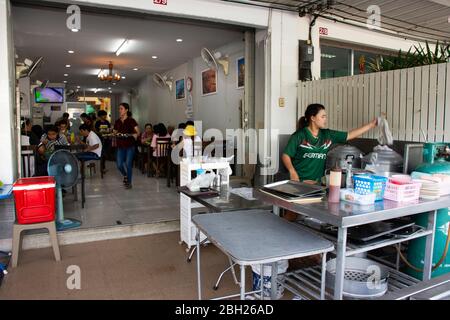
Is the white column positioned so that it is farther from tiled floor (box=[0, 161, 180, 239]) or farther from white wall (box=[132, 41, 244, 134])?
white wall (box=[132, 41, 244, 134])

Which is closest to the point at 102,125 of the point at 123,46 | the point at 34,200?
the point at 123,46

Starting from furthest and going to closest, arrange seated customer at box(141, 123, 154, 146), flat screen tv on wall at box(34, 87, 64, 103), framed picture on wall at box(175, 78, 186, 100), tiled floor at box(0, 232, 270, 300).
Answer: flat screen tv on wall at box(34, 87, 64, 103) → framed picture on wall at box(175, 78, 186, 100) → seated customer at box(141, 123, 154, 146) → tiled floor at box(0, 232, 270, 300)

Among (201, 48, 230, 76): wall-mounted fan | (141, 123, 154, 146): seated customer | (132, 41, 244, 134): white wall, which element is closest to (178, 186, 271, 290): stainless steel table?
(132, 41, 244, 134): white wall

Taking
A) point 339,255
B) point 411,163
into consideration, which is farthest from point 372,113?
point 339,255

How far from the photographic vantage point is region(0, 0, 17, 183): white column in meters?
3.84

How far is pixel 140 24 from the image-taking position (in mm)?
6559

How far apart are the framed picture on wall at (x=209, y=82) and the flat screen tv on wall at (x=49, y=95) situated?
27.7ft

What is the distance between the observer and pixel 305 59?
5.39 metres

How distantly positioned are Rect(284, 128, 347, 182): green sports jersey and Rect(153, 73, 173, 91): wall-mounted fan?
367 inches

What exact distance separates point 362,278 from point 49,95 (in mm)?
15446

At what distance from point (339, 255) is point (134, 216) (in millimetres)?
3386

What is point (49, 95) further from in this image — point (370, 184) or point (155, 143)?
point (370, 184)

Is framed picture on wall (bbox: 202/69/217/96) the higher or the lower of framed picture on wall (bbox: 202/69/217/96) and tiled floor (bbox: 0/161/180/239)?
the higher

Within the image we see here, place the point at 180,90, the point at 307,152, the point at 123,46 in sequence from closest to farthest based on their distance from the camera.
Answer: the point at 307,152 < the point at 123,46 < the point at 180,90
